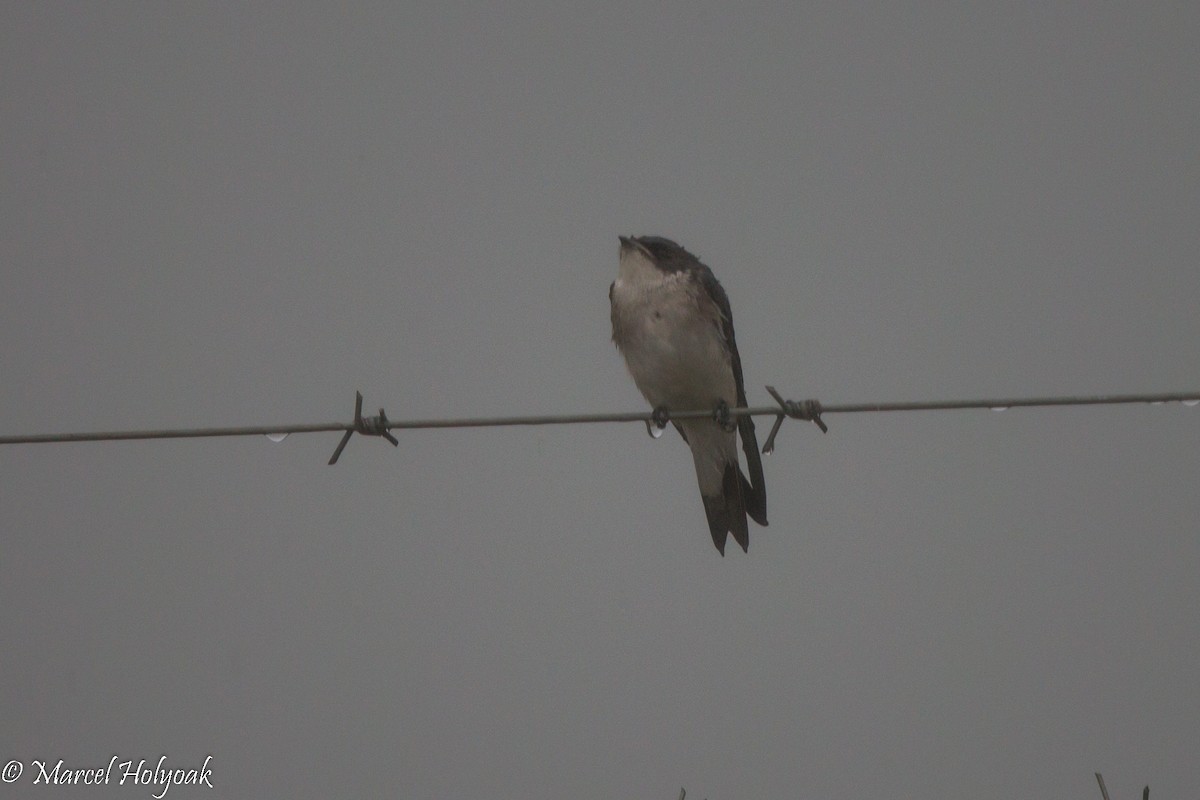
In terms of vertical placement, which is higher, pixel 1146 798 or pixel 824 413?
pixel 824 413

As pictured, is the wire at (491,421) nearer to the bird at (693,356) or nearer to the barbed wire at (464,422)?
the barbed wire at (464,422)

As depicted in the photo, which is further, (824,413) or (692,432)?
(692,432)

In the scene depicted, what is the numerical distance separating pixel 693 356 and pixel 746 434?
1.74ft

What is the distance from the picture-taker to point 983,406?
4.14 m

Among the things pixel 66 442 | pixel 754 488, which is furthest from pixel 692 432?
pixel 66 442

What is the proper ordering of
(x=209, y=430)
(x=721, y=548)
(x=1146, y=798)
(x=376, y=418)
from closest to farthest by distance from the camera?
1. (x=1146, y=798)
2. (x=209, y=430)
3. (x=376, y=418)
4. (x=721, y=548)

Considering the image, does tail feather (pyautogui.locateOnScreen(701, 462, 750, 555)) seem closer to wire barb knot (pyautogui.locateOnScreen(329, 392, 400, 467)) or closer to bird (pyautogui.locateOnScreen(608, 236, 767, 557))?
bird (pyautogui.locateOnScreen(608, 236, 767, 557))

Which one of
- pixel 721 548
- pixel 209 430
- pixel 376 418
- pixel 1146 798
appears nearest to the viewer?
pixel 1146 798

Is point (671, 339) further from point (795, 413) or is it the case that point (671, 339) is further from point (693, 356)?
point (795, 413)

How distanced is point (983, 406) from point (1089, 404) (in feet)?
1.15

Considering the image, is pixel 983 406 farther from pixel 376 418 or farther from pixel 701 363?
pixel 701 363

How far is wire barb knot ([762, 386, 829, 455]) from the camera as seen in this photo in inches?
181

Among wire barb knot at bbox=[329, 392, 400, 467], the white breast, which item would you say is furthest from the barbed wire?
the white breast

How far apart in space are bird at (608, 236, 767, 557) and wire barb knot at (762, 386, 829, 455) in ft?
7.02
